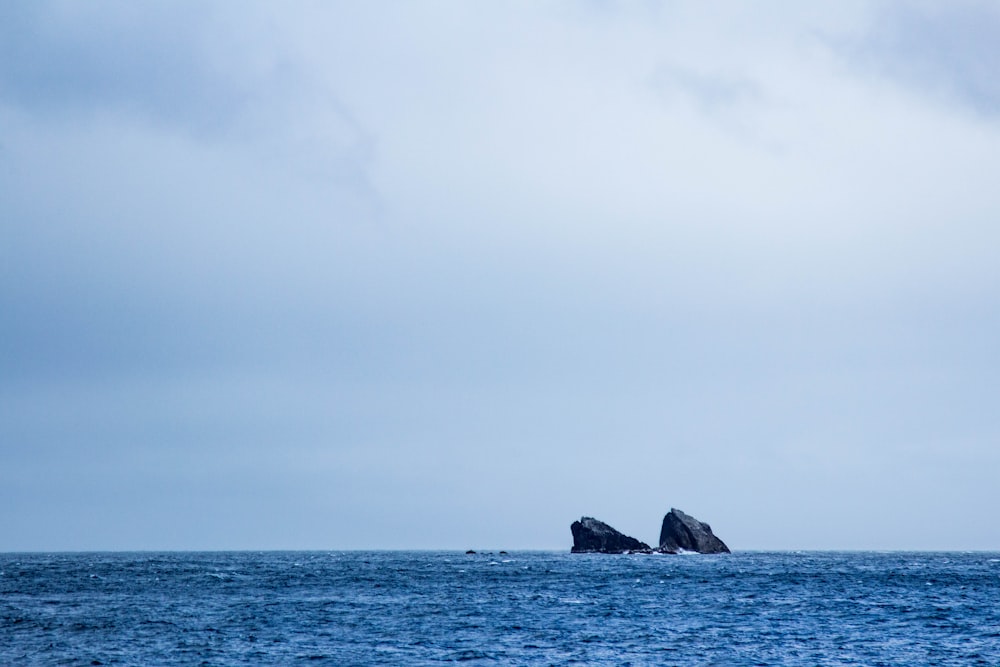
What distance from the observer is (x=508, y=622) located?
202 ft

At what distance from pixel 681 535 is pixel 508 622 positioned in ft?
454

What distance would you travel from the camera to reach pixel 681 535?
19425 cm

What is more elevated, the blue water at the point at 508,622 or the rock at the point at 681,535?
the rock at the point at 681,535

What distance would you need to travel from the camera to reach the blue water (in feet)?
159

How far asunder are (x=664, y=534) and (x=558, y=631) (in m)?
143

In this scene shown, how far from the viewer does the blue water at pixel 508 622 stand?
4831 cm

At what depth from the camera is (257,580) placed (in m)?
103

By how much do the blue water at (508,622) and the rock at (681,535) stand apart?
304 ft

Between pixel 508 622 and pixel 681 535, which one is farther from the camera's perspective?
pixel 681 535

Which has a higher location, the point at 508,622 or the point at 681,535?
the point at 681,535

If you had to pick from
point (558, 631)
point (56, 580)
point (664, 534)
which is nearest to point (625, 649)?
point (558, 631)

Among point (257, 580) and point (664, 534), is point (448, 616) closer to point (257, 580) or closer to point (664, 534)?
point (257, 580)

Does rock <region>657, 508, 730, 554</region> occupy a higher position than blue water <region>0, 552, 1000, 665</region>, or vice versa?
rock <region>657, 508, 730, 554</region>

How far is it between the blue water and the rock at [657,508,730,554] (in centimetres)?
9264
